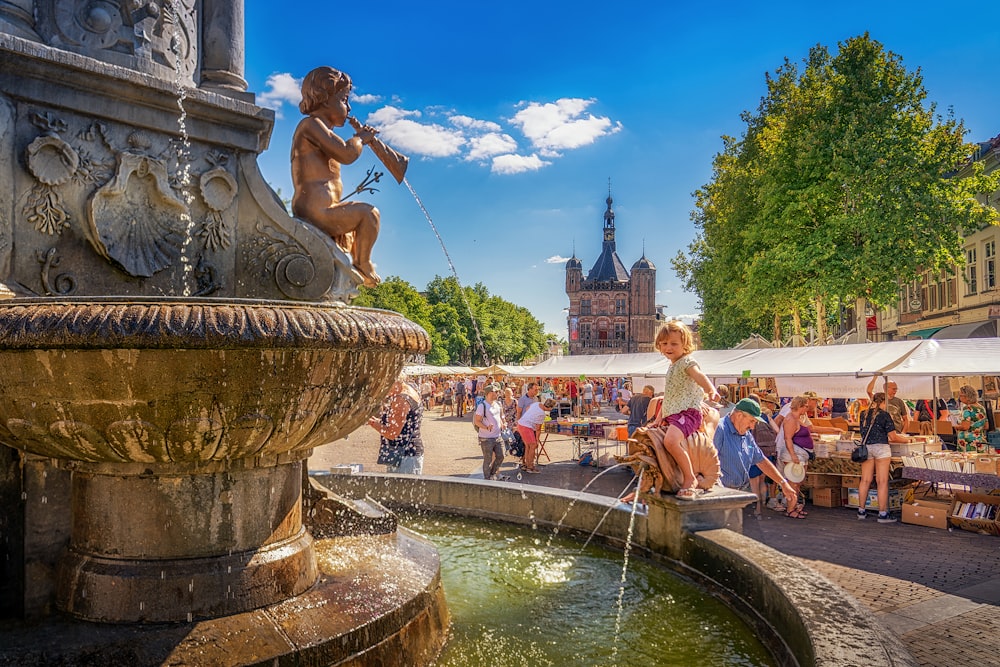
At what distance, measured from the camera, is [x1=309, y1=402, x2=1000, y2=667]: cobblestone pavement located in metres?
4.52

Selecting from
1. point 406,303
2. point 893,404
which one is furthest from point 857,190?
point 406,303

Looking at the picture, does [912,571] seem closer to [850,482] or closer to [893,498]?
[893,498]

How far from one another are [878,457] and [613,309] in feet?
416

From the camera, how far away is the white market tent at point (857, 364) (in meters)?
12.2

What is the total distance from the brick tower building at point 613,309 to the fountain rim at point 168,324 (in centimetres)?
13061

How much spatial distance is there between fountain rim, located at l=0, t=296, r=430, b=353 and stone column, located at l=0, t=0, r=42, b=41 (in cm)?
206

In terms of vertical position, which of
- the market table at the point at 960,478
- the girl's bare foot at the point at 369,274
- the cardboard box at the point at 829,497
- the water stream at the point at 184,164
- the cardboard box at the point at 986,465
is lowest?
the cardboard box at the point at 829,497

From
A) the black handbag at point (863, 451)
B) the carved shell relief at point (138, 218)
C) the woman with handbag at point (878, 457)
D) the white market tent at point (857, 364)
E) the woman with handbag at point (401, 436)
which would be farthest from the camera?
the white market tent at point (857, 364)

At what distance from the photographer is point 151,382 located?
2760mm

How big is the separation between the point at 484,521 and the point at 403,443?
2005 millimetres

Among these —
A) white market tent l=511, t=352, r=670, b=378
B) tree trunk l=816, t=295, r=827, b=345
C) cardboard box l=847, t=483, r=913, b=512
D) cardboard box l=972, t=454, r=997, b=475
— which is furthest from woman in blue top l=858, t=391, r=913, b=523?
tree trunk l=816, t=295, r=827, b=345

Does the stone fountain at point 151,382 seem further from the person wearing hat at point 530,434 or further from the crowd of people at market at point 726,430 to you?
the person wearing hat at point 530,434

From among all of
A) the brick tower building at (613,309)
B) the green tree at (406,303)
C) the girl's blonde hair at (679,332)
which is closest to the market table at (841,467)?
the girl's blonde hair at (679,332)

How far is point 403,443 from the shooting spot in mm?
8398
